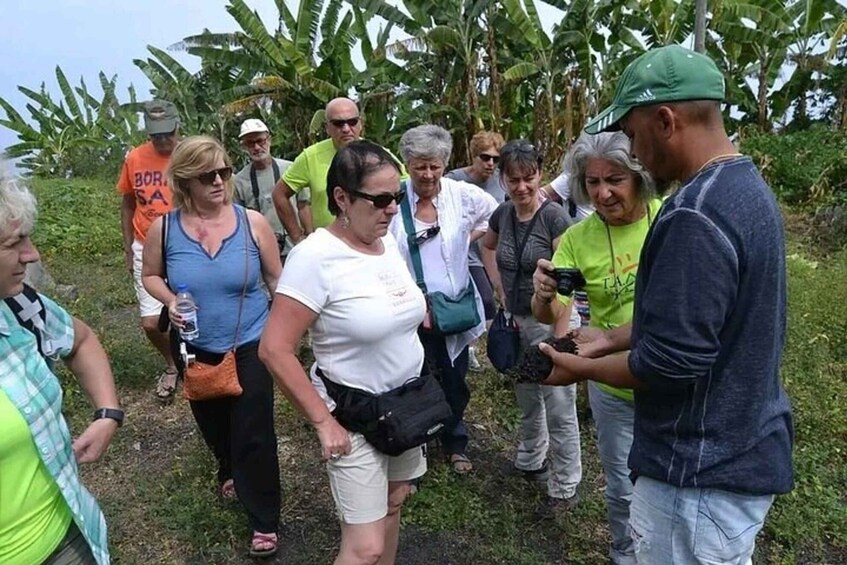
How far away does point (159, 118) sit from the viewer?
447 cm

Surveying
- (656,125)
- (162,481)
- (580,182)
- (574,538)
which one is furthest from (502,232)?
(162,481)

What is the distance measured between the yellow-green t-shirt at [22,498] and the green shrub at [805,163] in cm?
1038

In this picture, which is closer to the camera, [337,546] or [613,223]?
[613,223]

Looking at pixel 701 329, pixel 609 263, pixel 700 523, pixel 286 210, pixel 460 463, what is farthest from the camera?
pixel 286 210

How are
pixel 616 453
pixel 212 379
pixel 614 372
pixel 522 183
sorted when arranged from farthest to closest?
pixel 522 183
pixel 212 379
pixel 616 453
pixel 614 372

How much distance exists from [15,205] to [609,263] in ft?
6.24

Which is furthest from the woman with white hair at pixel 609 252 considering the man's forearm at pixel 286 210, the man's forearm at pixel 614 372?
the man's forearm at pixel 286 210

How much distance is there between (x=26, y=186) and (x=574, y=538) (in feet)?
8.93

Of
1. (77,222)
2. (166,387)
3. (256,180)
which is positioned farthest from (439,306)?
(77,222)

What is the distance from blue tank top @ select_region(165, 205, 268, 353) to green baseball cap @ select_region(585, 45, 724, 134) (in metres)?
2.05

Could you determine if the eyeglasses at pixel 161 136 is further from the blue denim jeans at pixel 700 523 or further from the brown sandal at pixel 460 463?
the blue denim jeans at pixel 700 523

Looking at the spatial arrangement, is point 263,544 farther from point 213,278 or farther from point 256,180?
point 256,180

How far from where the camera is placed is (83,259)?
950 cm

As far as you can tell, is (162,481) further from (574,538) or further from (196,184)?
(574,538)
